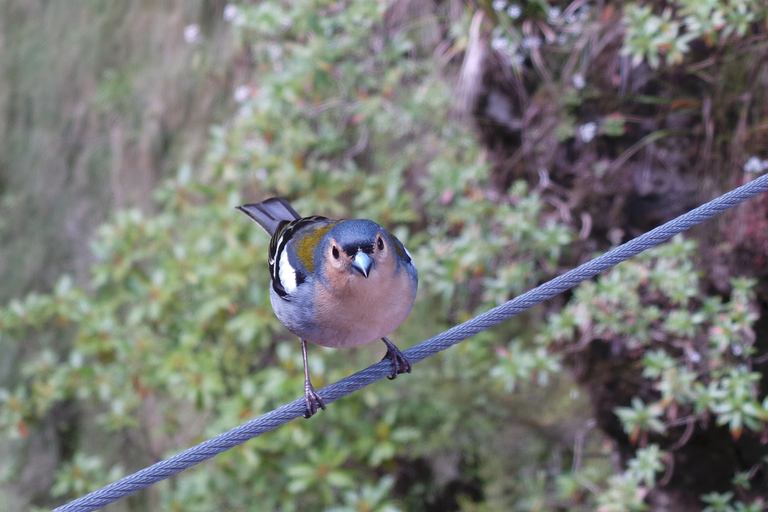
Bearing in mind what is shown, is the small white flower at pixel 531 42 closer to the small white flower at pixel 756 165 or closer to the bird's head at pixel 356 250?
the small white flower at pixel 756 165

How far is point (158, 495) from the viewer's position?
5984 millimetres

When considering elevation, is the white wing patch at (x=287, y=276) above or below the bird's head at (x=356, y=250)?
above

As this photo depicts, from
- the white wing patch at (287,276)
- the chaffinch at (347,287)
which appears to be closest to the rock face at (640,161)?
the chaffinch at (347,287)

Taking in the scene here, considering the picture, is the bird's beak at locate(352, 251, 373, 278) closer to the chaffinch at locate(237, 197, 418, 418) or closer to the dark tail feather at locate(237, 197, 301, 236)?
the chaffinch at locate(237, 197, 418, 418)

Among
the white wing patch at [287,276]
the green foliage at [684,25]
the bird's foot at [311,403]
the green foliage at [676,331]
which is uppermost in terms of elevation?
the green foliage at [684,25]

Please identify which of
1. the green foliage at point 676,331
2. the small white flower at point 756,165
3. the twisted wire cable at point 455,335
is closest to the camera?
the twisted wire cable at point 455,335

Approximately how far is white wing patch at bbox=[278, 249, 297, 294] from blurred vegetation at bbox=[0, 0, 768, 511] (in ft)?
3.77

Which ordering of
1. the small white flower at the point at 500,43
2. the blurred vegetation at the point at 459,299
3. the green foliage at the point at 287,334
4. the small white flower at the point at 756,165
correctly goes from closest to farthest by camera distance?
the small white flower at the point at 756,165
the blurred vegetation at the point at 459,299
the green foliage at the point at 287,334
the small white flower at the point at 500,43

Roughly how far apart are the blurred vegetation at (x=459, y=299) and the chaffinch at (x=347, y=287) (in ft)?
4.05

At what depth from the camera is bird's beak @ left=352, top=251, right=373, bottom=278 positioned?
6.92 ft

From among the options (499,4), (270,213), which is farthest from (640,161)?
(270,213)

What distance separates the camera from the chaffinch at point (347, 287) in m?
2.21

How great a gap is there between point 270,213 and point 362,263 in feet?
3.80

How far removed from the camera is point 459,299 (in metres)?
4.32
